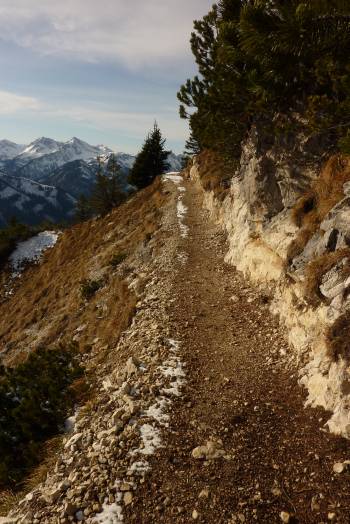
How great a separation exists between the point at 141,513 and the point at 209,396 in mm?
3643

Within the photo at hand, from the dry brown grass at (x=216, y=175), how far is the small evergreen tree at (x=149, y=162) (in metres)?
15.0

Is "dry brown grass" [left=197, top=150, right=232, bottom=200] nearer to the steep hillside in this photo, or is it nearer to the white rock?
the steep hillside

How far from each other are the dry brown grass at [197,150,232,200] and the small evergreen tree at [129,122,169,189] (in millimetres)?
14980

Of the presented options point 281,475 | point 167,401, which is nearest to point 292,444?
point 281,475

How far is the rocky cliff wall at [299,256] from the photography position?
898 centimetres

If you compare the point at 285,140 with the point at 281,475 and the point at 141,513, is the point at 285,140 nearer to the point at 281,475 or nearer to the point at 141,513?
the point at 281,475

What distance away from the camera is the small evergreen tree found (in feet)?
184

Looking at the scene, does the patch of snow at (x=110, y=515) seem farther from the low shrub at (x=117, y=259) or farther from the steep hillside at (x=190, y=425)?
the low shrub at (x=117, y=259)

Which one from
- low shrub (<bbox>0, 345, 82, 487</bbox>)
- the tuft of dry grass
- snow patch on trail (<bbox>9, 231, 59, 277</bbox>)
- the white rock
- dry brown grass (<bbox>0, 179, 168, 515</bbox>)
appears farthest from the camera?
snow patch on trail (<bbox>9, 231, 59, 277</bbox>)

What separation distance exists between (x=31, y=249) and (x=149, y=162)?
22.9m

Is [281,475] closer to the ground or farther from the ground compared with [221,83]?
closer to the ground

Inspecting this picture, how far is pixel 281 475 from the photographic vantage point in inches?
290

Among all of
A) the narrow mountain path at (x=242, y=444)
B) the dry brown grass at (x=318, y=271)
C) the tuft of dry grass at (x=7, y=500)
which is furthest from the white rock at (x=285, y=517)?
the tuft of dry grass at (x=7, y=500)

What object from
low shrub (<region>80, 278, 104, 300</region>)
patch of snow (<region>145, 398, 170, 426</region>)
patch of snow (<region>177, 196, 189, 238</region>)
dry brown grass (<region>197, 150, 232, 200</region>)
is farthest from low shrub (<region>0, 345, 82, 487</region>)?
dry brown grass (<region>197, 150, 232, 200</region>)
